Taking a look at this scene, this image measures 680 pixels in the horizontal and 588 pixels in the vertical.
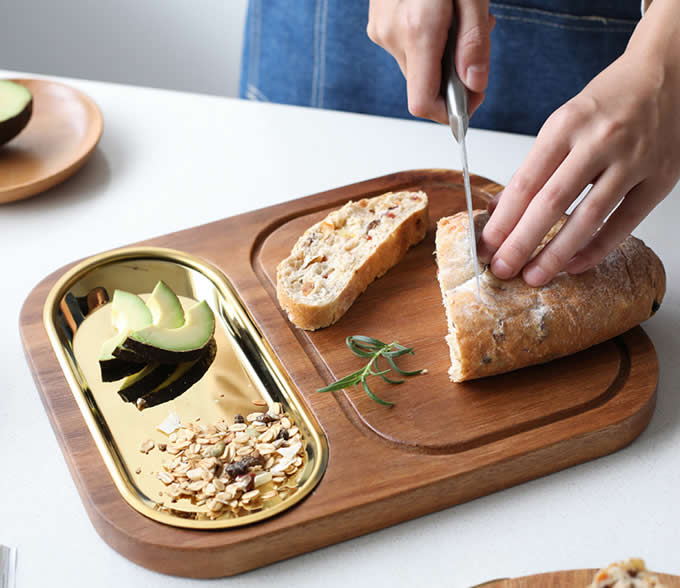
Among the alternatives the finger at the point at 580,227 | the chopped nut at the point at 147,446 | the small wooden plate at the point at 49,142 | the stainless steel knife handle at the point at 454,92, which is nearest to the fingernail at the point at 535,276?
the finger at the point at 580,227

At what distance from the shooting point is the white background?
3.65 m

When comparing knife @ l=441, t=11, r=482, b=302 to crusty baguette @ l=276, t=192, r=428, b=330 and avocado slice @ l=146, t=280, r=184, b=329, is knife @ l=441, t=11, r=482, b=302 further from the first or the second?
avocado slice @ l=146, t=280, r=184, b=329

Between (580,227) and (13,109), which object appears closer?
(580,227)

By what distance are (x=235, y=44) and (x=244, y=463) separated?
2929mm

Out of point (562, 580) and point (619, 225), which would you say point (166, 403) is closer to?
point (562, 580)

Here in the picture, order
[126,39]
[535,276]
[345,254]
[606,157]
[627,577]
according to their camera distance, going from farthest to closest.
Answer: [126,39] → [345,254] → [535,276] → [606,157] → [627,577]

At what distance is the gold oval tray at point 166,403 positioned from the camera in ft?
4.29

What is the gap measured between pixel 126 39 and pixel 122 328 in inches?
101

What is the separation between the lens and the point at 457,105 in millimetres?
1480

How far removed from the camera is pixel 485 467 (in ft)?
4.32

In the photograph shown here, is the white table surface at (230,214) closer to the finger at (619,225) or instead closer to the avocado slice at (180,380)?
the avocado slice at (180,380)

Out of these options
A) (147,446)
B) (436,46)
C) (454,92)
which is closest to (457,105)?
(454,92)

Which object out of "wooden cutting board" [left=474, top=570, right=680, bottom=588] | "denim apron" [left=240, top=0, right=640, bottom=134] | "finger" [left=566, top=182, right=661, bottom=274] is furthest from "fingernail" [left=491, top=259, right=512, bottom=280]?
"denim apron" [left=240, top=0, right=640, bottom=134]

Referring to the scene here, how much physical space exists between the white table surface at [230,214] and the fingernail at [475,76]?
624mm
